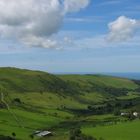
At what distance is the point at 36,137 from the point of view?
166 metres

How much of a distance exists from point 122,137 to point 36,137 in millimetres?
38635

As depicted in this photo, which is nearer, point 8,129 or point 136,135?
point 136,135

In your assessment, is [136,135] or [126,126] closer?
[136,135]

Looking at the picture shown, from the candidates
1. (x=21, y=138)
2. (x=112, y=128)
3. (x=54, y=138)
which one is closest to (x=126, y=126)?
(x=112, y=128)

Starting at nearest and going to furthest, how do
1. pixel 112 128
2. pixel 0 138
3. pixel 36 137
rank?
pixel 0 138, pixel 36 137, pixel 112 128

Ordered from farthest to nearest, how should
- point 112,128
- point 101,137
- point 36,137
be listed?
1. point 112,128
2. point 36,137
3. point 101,137

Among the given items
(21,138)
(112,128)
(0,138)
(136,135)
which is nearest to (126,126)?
(112,128)

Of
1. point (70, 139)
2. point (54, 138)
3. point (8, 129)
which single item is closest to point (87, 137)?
point (70, 139)

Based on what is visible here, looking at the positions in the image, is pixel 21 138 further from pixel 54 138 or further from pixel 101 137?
pixel 101 137

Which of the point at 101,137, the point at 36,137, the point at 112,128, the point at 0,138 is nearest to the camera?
the point at 0,138

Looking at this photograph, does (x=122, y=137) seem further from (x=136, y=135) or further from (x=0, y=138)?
(x=0, y=138)

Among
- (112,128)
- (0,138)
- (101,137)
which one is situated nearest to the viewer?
(0,138)

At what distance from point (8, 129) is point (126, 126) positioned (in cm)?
5655

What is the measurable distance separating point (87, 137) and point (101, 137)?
6962mm
